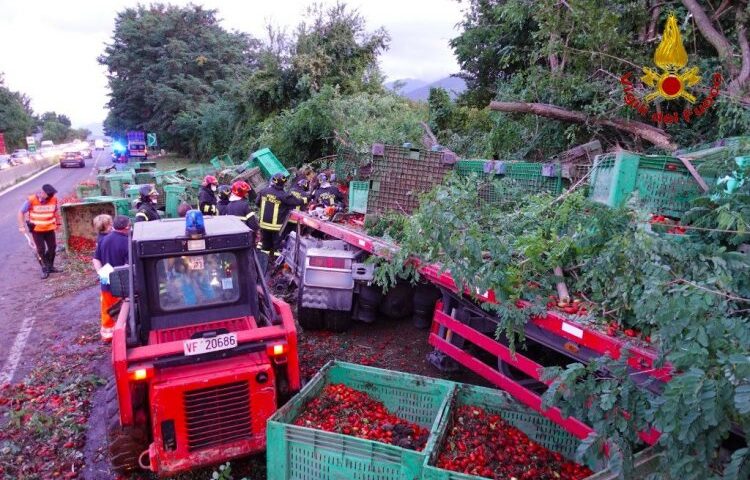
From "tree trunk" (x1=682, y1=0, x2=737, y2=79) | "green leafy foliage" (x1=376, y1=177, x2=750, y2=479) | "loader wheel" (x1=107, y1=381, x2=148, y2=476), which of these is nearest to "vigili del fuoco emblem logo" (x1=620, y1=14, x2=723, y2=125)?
"tree trunk" (x1=682, y1=0, x2=737, y2=79)

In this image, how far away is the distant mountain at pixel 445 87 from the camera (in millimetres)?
17453

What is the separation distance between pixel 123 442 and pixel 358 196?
4.48 metres

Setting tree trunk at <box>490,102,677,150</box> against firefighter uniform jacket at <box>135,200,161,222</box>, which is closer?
tree trunk at <box>490,102,677,150</box>

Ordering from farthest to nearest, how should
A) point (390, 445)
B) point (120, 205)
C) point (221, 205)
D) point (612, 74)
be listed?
point (120, 205) < point (221, 205) < point (612, 74) < point (390, 445)

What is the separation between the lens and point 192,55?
126 feet

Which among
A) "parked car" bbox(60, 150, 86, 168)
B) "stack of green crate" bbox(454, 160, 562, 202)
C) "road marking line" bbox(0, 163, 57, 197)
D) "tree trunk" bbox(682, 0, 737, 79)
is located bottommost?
"road marking line" bbox(0, 163, 57, 197)

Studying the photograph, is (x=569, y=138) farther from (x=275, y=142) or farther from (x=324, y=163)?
(x=275, y=142)

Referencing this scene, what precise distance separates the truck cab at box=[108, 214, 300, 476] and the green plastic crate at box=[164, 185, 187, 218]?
8.37 meters

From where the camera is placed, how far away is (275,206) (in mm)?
8492

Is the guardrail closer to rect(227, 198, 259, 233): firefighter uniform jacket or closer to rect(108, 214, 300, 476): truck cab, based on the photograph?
rect(227, 198, 259, 233): firefighter uniform jacket

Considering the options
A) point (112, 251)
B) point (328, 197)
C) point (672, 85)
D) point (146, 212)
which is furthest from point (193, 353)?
point (672, 85)

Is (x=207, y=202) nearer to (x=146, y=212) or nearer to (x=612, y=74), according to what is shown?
(x=146, y=212)

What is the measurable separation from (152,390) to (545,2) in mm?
7462

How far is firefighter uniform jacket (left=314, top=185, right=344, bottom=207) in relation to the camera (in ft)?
27.8
